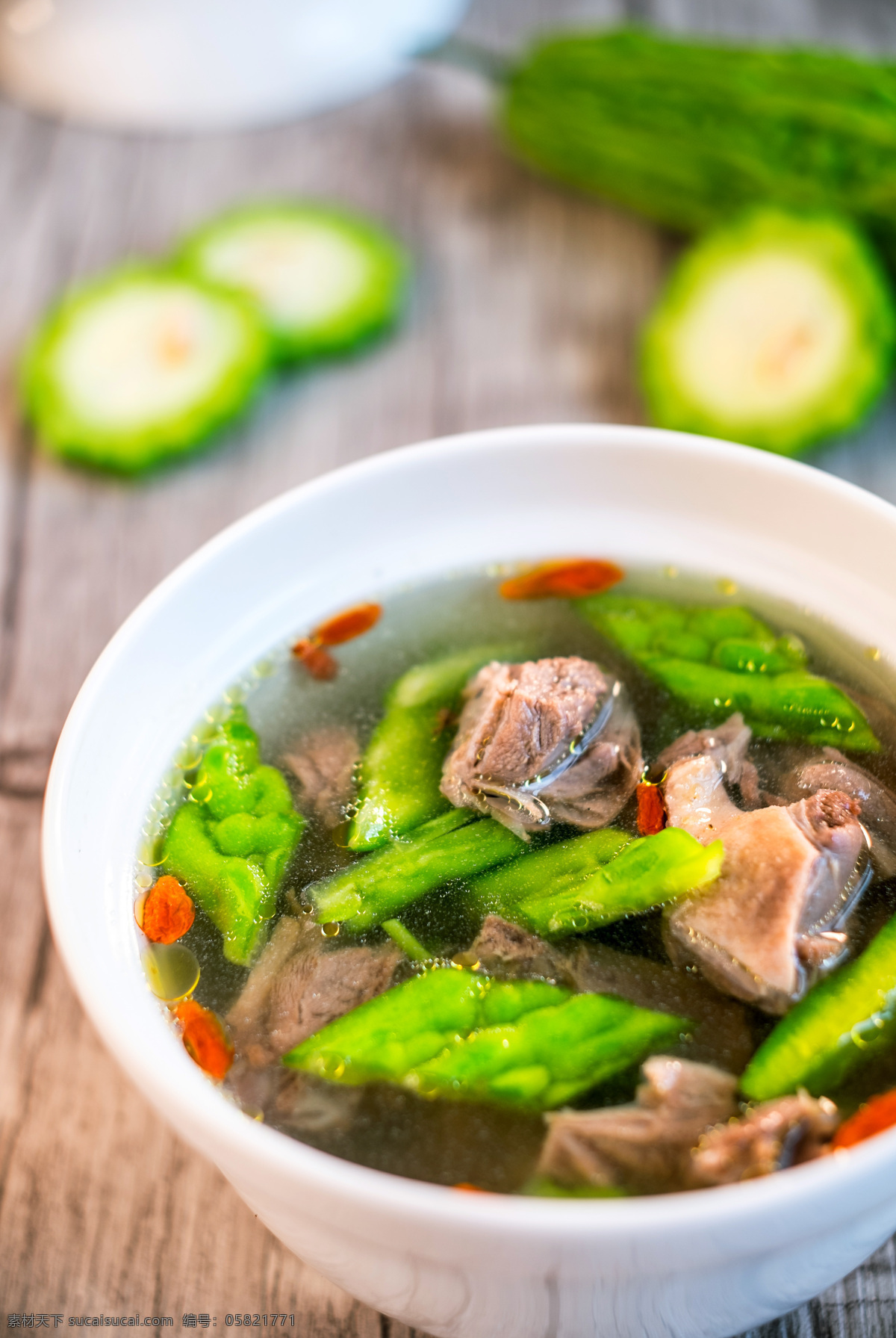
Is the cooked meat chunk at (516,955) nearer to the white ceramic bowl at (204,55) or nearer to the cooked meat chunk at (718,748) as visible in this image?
the cooked meat chunk at (718,748)

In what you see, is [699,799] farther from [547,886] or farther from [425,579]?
[425,579]

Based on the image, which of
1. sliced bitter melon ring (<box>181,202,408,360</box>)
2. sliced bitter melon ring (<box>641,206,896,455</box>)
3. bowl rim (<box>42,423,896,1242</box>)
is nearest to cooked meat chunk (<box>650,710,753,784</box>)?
bowl rim (<box>42,423,896,1242</box>)

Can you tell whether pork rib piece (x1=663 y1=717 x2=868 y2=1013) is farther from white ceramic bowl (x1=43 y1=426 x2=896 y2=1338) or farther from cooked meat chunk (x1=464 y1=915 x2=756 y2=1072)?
white ceramic bowl (x1=43 y1=426 x2=896 y2=1338)

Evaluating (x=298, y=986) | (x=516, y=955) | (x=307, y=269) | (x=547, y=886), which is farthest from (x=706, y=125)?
(x=298, y=986)

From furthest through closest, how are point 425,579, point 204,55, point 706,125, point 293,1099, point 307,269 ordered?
1. point 204,55
2. point 307,269
3. point 706,125
4. point 425,579
5. point 293,1099

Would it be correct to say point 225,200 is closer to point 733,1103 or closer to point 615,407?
point 615,407

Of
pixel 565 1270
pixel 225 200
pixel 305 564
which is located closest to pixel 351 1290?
pixel 565 1270

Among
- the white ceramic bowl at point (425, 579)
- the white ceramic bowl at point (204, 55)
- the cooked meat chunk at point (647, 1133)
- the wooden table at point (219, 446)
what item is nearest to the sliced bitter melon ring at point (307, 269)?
the wooden table at point (219, 446)
